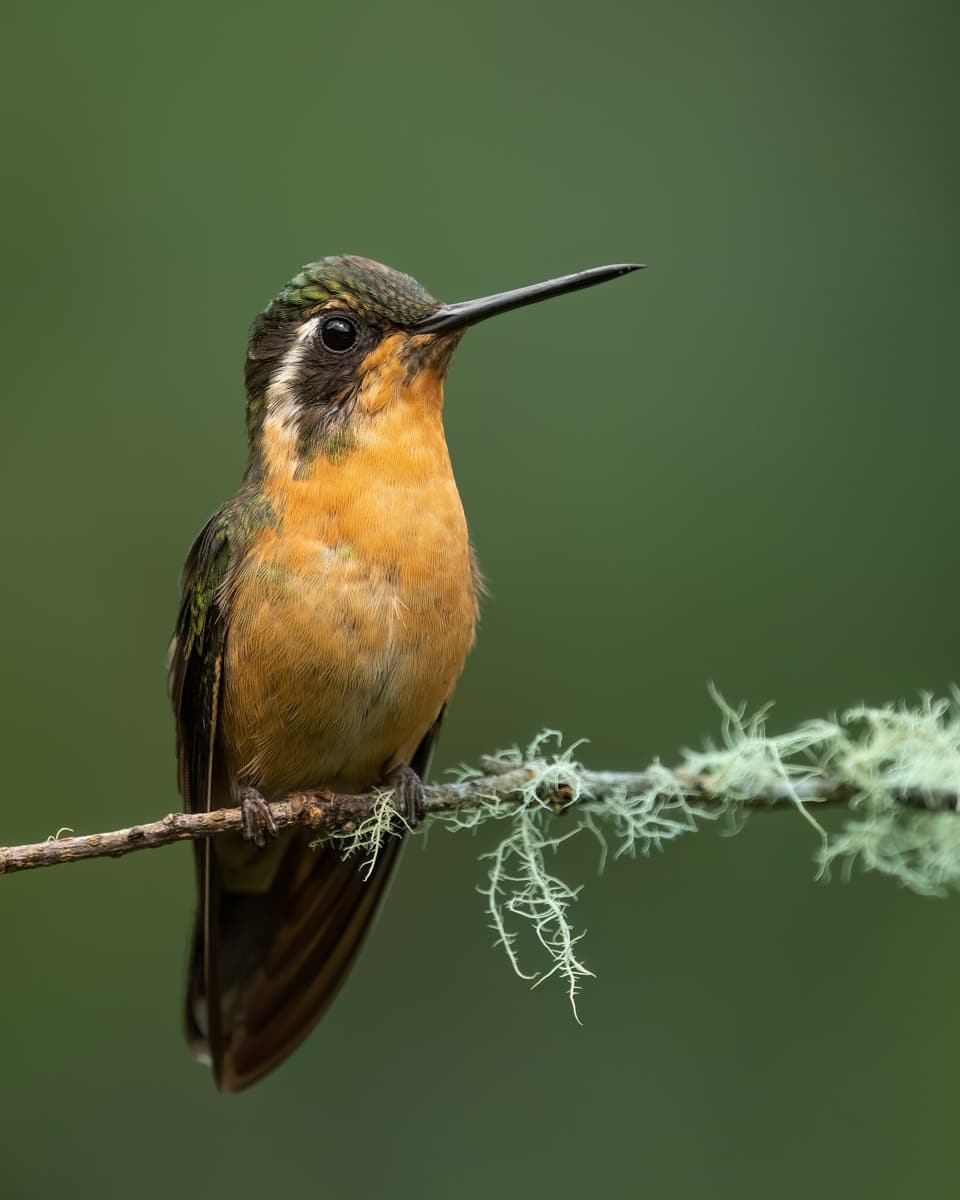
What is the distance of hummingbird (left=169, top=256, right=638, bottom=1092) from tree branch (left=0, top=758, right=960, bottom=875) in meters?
0.12

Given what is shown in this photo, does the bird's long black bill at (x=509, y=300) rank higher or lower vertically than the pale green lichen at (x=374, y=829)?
higher

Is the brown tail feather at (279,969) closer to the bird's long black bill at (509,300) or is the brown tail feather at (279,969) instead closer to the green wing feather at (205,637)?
the green wing feather at (205,637)

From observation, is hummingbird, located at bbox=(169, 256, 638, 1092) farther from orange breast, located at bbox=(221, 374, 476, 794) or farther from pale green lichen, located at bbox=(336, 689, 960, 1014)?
pale green lichen, located at bbox=(336, 689, 960, 1014)

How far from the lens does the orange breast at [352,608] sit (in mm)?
3322

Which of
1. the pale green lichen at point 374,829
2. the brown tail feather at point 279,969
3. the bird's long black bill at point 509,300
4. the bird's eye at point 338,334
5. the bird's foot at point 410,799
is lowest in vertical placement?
the brown tail feather at point 279,969

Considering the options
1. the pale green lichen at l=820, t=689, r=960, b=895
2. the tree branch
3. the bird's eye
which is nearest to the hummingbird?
the bird's eye

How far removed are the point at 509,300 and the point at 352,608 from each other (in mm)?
811

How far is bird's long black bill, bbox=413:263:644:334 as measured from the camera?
3381mm

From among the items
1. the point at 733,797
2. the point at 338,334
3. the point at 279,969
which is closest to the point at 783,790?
the point at 733,797

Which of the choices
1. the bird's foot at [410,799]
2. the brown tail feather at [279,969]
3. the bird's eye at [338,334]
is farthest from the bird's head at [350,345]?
the brown tail feather at [279,969]

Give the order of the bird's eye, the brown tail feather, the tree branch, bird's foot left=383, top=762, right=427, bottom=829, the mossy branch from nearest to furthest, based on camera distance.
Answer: the tree branch, the mossy branch, bird's foot left=383, top=762, right=427, bottom=829, the bird's eye, the brown tail feather

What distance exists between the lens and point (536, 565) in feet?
19.7

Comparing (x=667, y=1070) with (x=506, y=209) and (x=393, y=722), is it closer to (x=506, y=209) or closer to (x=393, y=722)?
(x=393, y=722)

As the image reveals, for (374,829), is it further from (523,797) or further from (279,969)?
(279,969)
